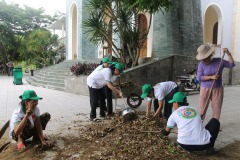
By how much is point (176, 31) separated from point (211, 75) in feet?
27.2

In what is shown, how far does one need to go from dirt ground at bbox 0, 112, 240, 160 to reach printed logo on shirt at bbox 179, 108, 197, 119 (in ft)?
2.04

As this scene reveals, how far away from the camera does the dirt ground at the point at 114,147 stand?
3330mm

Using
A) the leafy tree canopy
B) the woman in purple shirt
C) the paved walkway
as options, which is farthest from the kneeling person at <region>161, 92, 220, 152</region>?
the leafy tree canopy

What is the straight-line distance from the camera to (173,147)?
3.56m

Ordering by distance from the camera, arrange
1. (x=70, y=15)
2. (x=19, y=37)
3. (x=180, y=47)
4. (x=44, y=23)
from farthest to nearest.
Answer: (x=44, y=23) → (x=19, y=37) → (x=70, y=15) → (x=180, y=47)

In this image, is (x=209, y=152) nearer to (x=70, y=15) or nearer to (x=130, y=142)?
(x=130, y=142)

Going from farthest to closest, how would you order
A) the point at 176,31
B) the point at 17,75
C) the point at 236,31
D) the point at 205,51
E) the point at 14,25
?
the point at 14,25, the point at 236,31, the point at 17,75, the point at 176,31, the point at 205,51

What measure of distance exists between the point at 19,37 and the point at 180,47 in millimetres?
19005

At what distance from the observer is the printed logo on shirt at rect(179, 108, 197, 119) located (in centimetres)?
314

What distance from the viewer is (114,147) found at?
3.55m

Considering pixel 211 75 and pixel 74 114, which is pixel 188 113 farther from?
pixel 74 114

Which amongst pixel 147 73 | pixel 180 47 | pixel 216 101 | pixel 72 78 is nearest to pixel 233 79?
pixel 180 47

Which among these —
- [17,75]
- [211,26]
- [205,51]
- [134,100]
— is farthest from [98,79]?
[211,26]

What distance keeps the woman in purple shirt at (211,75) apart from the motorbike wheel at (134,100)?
8.47ft
